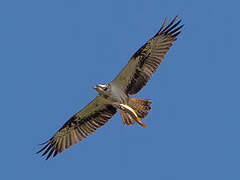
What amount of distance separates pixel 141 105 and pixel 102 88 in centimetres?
116

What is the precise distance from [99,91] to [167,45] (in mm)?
2142

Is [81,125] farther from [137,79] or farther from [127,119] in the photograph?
[137,79]

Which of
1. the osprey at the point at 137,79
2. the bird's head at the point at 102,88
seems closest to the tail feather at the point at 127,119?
the osprey at the point at 137,79

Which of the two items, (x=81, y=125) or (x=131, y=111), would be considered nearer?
(x=131, y=111)

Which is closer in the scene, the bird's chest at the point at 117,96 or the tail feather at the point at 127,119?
the bird's chest at the point at 117,96

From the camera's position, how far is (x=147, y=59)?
49.6ft

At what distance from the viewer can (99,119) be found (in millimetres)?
15992

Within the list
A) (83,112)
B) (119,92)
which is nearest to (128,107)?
(119,92)

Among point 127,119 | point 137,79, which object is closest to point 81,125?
point 127,119

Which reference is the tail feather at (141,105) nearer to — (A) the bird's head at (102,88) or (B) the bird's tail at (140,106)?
(B) the bird's tail at (140,106)

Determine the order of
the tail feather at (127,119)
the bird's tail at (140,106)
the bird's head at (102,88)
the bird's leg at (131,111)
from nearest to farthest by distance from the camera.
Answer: the bird's head at (102,88), the bird's leg at (131,111), the bird's tail at (140,106), the tail feather at (127,119)

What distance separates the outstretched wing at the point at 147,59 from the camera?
15.0 m

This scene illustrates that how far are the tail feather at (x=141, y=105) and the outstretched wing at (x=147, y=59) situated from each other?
27 centimetres

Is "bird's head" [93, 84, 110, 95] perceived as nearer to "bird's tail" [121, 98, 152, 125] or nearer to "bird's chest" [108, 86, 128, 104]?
"bird's chest" [108, 86, 128, 104]
